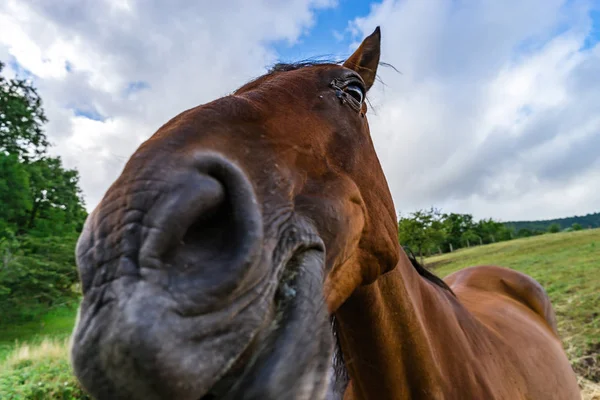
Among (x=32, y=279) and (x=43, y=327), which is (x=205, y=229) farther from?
(x=43, y=327)

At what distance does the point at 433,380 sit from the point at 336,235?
1223 millimetres

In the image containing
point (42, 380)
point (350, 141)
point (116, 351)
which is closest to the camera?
point (116, 351)

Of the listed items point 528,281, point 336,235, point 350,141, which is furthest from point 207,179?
point 528,281

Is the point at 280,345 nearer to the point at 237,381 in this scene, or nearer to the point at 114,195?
the point at 237,381

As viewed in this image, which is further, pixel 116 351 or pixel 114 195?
pixel 114 195

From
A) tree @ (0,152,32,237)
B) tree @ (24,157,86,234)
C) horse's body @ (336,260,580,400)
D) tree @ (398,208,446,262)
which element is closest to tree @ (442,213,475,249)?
tree @ (398,208,446,262)

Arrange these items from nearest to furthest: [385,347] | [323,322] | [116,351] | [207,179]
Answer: [116,351], [207,179], [323,322], [385,347]

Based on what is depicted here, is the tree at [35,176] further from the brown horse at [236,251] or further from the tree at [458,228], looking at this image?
the tree at [458,228]

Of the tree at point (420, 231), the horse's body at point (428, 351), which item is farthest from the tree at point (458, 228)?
the horse's body at point (428, 351)

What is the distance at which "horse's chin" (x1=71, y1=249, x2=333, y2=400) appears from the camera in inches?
30.2

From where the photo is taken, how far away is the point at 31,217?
74.4 ft

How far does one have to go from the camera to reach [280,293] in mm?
985

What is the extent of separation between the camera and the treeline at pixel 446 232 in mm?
27812

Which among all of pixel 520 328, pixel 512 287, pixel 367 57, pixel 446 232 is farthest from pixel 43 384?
pixel 446 232
